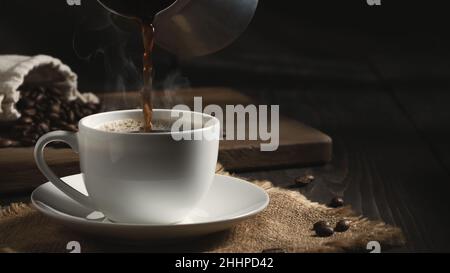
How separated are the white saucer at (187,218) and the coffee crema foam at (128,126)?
0.13 metres

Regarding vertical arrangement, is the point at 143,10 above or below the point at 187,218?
above

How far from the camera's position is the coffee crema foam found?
4.13 feet

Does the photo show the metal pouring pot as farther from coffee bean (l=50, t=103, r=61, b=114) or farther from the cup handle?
the cup handle

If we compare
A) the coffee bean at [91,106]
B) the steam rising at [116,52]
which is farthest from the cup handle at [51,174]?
the steam rising at [116,52]

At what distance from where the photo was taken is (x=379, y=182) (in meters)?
1.63

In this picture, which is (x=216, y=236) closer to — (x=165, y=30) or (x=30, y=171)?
(x=30, y=171)

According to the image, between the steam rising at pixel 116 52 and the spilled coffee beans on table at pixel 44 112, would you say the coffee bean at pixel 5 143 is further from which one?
the steam rising at pixel 116 52

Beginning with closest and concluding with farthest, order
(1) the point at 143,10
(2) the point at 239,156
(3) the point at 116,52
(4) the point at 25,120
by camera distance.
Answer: (1) the point at 143,10
(2) the point at 239,156
(4) the point at 25,120
(3) the point at 116,52

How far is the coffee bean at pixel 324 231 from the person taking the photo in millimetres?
1221

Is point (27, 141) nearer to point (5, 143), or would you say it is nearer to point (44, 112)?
point (5, 143)

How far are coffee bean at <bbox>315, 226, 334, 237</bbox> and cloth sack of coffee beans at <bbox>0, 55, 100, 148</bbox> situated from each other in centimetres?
73

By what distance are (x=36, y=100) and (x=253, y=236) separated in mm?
900

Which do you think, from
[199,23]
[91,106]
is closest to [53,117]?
[91,106]

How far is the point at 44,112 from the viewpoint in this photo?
1904 millimetres
